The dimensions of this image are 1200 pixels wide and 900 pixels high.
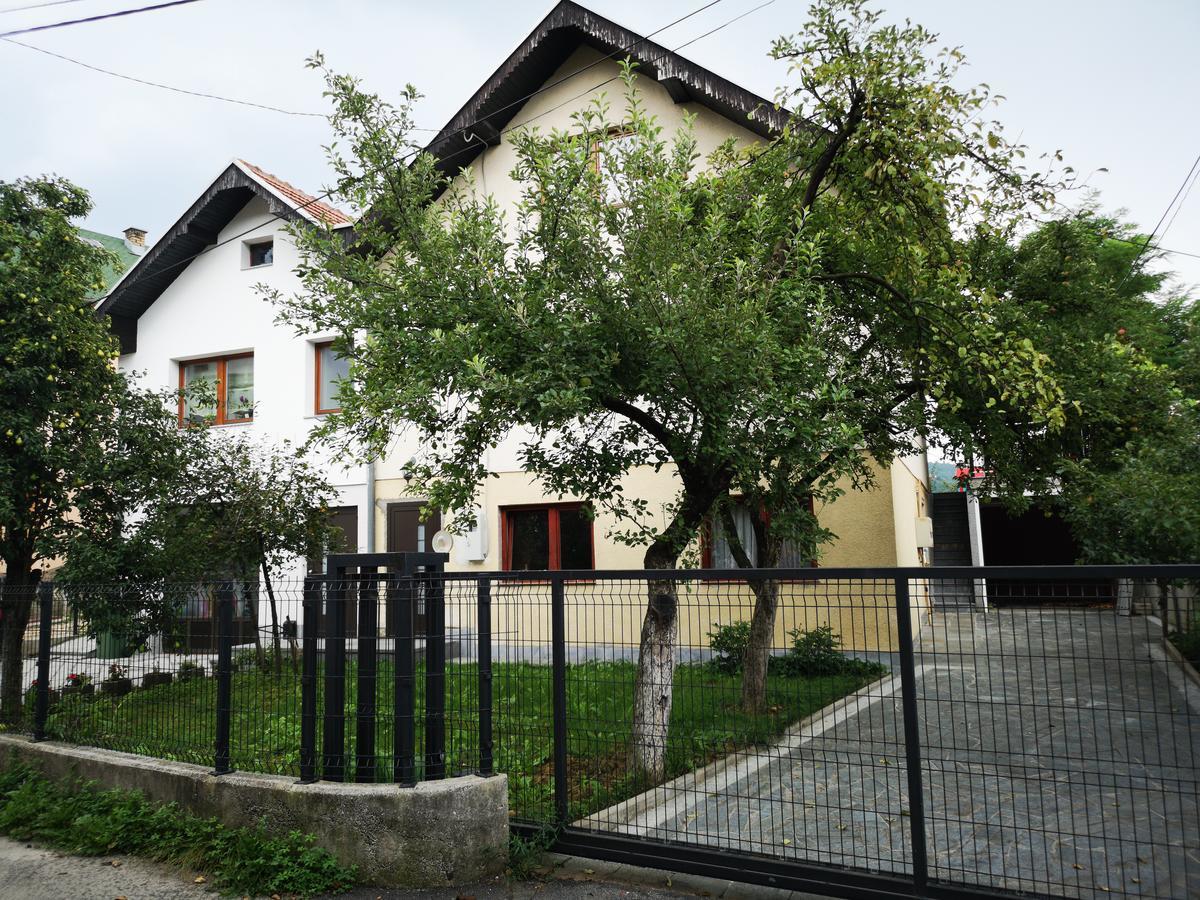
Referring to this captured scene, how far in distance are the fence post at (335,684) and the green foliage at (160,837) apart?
15.8 inches

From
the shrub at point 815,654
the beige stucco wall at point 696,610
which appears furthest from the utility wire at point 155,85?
the shrub at point 815,654

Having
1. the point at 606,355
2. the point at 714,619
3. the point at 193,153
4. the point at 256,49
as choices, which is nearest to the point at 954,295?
the point at 606,355

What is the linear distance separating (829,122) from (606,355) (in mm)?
3029

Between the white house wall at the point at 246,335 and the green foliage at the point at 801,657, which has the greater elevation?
the white house wall at the point at 246,335

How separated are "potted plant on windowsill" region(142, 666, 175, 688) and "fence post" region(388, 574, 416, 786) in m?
2.08

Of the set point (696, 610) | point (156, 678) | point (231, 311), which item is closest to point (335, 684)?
point (156, 678)

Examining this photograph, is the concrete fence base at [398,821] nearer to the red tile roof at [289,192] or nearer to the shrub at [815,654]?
the shrub at [815,654]

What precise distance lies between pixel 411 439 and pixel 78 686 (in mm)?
8207

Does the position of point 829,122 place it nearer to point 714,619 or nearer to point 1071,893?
point 714,619

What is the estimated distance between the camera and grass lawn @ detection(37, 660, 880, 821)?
425 centimetres

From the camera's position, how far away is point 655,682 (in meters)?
5.00

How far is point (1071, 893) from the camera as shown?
3.69 m

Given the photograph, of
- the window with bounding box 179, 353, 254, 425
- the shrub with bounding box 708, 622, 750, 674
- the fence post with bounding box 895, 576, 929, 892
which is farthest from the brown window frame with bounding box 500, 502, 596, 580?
the fence post with bounding box 895, 576, 929, 892

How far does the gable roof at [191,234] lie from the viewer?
16422mm
